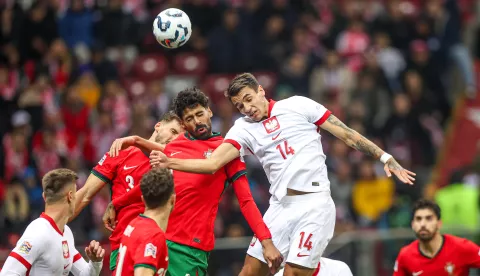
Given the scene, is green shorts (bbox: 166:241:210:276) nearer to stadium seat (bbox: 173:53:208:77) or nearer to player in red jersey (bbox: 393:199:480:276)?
player in red jersey (bbox: 393:199:480:276)

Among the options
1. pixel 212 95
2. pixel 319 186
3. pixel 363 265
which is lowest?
pixel 363 265

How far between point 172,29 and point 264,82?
839 centimetres

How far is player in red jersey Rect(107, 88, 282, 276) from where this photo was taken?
9.18 m

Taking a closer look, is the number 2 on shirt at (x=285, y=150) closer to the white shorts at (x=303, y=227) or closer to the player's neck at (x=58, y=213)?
the white shorts at (x=303, y=227)

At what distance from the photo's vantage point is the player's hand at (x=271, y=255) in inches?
356

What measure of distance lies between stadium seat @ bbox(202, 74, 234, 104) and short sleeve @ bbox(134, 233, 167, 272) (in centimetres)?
1062

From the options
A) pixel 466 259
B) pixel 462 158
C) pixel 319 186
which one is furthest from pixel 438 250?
pixel 462 158

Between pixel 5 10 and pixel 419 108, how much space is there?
8.03 m

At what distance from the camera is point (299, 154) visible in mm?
9375

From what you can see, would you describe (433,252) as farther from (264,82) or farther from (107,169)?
(264,82)

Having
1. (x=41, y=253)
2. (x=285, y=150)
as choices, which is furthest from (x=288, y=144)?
(x=41, y=253)

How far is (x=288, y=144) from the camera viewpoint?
9398 millimetres

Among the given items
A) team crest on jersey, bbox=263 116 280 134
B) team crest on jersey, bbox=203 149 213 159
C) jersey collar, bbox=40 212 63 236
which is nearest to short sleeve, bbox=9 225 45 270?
jersey collar, bbox=40 212 63 236

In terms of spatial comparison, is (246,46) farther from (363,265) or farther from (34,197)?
(363,265)
